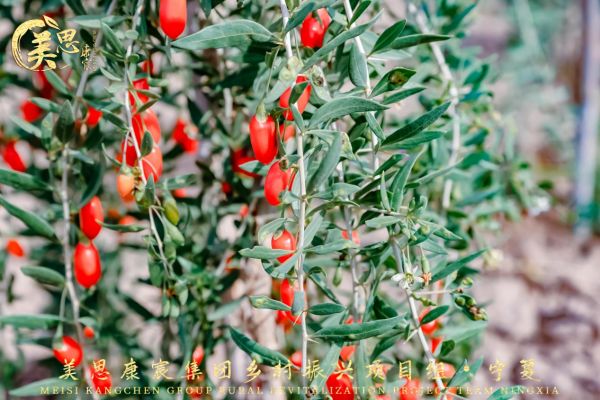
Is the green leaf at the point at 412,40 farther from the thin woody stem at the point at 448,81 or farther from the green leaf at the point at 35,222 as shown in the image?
the green leaf at the point at 35,222

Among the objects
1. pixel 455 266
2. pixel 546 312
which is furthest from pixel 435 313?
pixel 546 312

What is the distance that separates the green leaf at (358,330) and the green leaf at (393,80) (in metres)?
0.21

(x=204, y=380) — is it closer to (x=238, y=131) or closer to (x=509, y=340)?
(x=238, y=131)

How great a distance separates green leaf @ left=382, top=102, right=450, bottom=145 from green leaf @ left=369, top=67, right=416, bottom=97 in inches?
1.5

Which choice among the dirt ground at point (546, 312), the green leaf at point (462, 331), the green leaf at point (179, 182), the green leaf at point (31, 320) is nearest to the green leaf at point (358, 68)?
the green leaf at point (179, 182)

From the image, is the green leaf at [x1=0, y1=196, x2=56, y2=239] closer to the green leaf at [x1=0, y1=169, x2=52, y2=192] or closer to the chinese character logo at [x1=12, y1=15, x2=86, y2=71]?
the green leaf at [x1=0, y1=169, x2=52, y2=192]

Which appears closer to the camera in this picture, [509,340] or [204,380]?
[204,380]

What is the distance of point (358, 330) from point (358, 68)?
0.25m

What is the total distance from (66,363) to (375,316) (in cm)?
36

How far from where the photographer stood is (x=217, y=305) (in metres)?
0.90

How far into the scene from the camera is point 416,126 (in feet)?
1.86

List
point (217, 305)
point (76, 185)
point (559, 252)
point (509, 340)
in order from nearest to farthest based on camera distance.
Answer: point (76, 185) < point (217, 305) < point (509, 340) < point (559, 252)

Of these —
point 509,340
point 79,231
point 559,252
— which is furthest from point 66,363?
point 559,252

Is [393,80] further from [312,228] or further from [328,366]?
[328,366]
